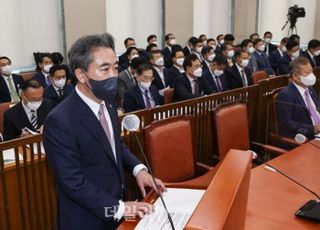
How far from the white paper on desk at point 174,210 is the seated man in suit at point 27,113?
1.91 meters

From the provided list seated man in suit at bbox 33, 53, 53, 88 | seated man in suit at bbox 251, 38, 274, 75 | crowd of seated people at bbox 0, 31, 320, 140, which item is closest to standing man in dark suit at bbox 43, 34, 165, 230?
crowd of seated people at bbox 0, 31, 320, 140

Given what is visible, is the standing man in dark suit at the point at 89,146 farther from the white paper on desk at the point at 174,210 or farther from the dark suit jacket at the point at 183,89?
the dark suit jacket at the point at 183,89

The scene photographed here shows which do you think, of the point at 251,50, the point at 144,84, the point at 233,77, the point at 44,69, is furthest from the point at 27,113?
the point at 251,50

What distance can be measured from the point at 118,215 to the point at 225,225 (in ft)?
2.34

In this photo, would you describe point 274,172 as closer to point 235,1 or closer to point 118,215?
point 118,215

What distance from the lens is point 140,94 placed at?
13.3 feet

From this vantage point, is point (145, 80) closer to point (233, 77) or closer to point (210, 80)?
point (210, 80)

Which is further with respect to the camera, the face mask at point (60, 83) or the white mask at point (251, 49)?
the white mask at point (251, 49)

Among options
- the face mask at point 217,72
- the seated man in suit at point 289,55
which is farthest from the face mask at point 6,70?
the seated man in suit at point 289,55

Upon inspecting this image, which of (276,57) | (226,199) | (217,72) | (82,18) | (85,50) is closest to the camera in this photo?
(226,199)

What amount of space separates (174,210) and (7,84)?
4.76 meters

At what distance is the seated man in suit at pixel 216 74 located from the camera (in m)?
5.05

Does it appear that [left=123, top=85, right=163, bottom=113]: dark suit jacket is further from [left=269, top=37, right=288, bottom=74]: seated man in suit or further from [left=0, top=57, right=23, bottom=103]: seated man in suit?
[left=269, top=37, right=288, bottom=74]: seated man in suit

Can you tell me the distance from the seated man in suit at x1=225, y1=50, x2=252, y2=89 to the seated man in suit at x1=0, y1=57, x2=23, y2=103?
3.00 meters
